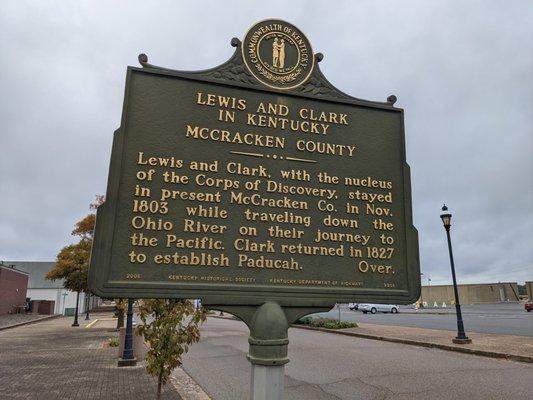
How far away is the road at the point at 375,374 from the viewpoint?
8.94 meters

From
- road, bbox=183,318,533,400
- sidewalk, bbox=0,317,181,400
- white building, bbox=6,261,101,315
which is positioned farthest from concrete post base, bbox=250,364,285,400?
white building, bbox=6,261,101,315

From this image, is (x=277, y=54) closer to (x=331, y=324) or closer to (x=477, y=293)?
(x=331, y=324)

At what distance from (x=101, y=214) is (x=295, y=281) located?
5.43 feet

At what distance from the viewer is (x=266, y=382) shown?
3393 millimetres

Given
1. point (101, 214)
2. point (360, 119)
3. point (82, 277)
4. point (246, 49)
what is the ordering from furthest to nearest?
point (82, 277), point (360, 119), point (246, 49), point (101, 214)

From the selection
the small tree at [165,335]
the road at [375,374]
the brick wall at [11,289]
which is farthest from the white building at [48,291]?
the small tree at [165,335]

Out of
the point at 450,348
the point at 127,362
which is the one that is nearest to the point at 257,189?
the point at 127,362

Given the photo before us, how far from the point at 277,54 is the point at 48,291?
221 ft

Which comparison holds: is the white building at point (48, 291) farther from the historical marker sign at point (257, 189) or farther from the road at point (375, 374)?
the historical marker sign at point (257, 189)

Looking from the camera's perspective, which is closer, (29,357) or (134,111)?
(134,111)

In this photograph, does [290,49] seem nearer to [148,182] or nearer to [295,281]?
[148,182]

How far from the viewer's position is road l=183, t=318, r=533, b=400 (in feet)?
29.3

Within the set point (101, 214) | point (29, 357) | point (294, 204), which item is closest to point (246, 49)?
point (294, 204)

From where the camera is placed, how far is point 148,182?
11.7ft
